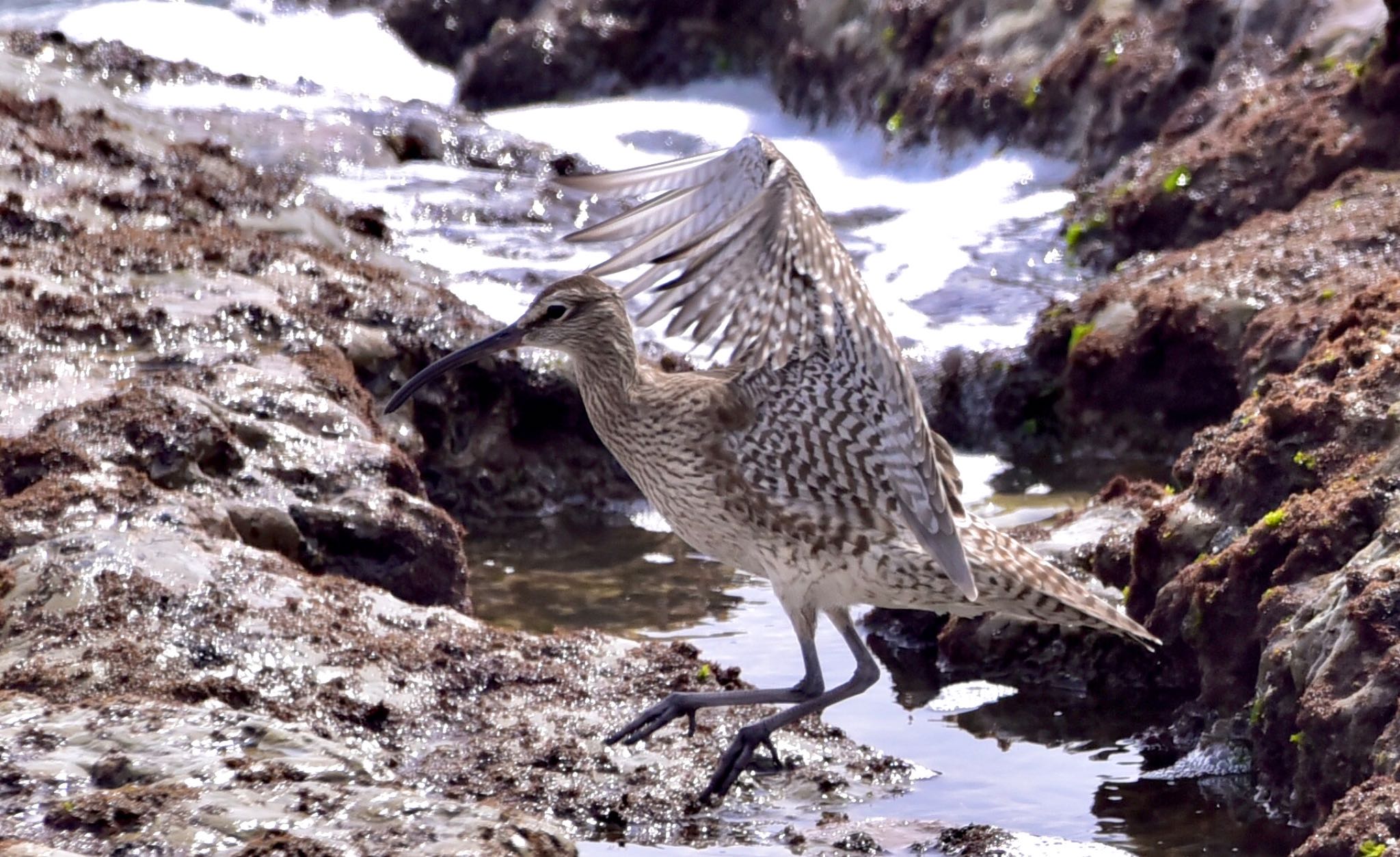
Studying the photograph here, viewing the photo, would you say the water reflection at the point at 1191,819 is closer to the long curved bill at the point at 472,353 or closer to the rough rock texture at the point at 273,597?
the rough rock texture at the point at 273,597

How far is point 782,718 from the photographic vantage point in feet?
17.7

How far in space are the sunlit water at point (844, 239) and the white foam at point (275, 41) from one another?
45mm

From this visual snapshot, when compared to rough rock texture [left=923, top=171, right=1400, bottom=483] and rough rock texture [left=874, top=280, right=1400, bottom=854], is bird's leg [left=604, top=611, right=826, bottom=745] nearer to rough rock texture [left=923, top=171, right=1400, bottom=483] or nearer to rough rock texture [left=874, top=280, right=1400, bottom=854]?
rough rock texture [left=874, top=280, right=1400, bottom=854]

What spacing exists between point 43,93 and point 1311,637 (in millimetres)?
8425

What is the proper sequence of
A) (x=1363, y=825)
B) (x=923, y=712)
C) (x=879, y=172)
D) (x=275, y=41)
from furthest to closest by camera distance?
(x=275, y=41)
(x=879, y=172)
(x=923, y=712)
(x=1363, y=825)

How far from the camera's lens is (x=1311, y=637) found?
16.6 feet

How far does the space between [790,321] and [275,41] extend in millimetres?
19242

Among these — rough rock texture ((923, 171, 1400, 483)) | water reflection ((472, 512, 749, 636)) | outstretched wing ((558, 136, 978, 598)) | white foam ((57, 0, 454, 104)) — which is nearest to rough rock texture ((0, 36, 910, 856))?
water reflection ((472, 512, 749, 636))

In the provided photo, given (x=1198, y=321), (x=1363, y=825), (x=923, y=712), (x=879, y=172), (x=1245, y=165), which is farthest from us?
Answer: (x=879, y=172)

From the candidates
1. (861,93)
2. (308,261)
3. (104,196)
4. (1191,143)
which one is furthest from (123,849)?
(861,93)

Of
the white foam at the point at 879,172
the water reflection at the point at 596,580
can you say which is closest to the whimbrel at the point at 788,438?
the water reflection at the point at 596,580

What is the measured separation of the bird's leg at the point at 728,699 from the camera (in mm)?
5230

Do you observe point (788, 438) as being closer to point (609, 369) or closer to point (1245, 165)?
point (609, 369)

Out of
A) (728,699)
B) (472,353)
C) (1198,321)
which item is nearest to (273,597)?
(472,353)
